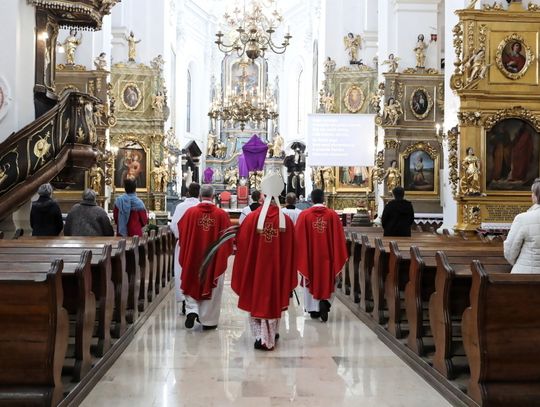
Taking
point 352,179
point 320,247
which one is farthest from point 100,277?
point 352,179

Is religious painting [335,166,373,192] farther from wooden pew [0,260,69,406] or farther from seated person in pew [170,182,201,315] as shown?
wooden pew [0,260,69,406]

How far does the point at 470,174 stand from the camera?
466 inches

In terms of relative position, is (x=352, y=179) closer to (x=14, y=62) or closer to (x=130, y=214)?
(x=130, y=214)

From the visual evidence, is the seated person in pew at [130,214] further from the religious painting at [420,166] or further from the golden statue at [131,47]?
the golden statue at [131,47]

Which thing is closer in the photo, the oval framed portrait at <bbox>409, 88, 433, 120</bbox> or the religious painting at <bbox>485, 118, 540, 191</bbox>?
the religious painting at <bbox>485, 118, 540, 191</bbox>

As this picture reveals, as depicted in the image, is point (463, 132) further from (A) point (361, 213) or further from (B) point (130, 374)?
(B) point (130, 374)

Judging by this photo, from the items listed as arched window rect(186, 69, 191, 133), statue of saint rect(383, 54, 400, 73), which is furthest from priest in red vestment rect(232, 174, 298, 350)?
arched window rect(186, 69, 191, 133)

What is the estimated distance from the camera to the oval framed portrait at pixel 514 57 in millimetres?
12180

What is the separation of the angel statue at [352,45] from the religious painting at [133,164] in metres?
8.41

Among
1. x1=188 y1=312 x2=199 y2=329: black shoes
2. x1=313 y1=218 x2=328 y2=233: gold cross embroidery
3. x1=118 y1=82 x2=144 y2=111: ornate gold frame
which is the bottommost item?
x1=188 y1=312 x2=199 y2=329: black shoes

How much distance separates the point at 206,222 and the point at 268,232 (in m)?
1.14

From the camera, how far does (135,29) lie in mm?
23938

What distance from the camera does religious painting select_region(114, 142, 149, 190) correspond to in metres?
22.0

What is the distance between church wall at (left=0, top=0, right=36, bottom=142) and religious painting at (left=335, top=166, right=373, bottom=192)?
527 inches
